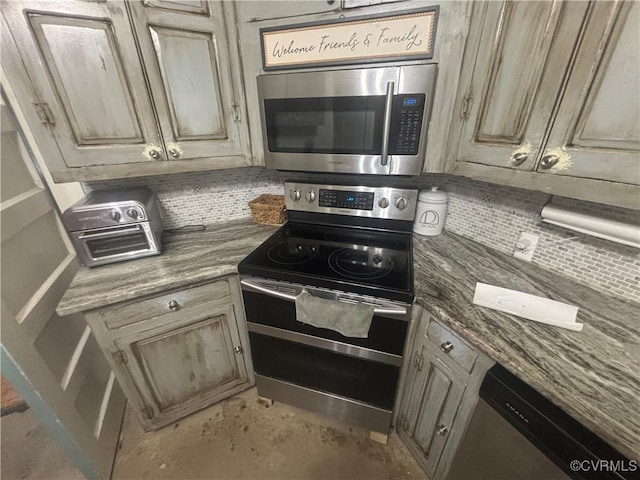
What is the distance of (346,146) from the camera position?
1.11m

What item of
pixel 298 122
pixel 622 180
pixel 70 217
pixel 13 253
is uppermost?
pixel 298 122

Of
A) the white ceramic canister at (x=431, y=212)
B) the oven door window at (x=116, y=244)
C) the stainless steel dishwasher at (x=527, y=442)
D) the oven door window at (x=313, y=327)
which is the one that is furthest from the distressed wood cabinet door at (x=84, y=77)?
the stainless steel dishwasher at (x=527, y=442)

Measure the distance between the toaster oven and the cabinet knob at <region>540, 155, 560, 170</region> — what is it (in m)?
1.47

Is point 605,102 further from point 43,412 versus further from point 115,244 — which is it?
point 43,412

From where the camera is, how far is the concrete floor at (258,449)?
4.12 ft

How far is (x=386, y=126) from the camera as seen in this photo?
1.00 metres

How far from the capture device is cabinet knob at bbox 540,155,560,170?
2.45ft

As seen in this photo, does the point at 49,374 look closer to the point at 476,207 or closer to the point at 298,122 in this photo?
the point at 298,122

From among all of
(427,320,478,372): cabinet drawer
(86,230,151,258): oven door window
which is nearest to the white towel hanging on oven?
(427,320,478,372): cabinet drawer

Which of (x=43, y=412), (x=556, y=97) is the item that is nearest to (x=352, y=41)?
(x=556, y=97)

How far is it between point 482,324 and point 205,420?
1521mm

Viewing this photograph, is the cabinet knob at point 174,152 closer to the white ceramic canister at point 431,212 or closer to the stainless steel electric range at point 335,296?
the stainless steel electric range at point 335,296

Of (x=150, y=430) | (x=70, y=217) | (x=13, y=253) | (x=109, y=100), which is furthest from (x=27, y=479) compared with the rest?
(x=109, y=100)

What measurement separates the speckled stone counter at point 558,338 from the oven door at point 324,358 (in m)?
0.22
